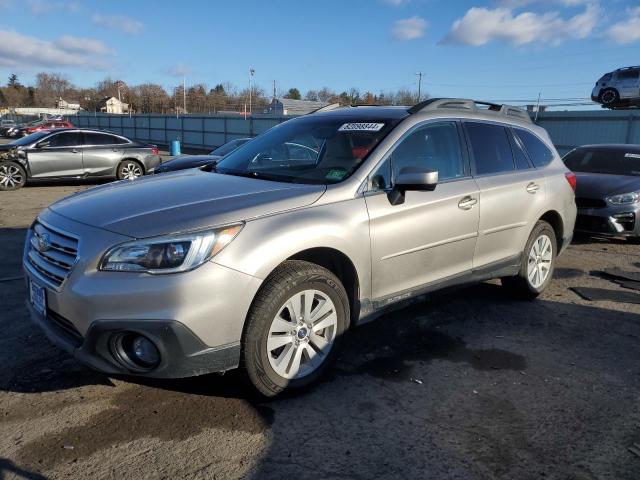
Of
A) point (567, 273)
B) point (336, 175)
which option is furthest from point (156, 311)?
point (567, 273)

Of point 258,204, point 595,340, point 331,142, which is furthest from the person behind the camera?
point 595,340

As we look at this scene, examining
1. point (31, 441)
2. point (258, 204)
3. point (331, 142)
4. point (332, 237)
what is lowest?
point (31, 441)

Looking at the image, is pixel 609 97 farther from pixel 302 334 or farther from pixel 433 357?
pixel 302 334

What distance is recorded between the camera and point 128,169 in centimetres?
1455

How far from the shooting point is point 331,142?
4094 mm

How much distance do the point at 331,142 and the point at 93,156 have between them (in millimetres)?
11449

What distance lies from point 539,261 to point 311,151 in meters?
2.72

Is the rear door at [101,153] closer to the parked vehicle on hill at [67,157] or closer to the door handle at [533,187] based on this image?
the parked vehicle on hill at [67,157]

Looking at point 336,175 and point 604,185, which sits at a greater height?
point 336,175

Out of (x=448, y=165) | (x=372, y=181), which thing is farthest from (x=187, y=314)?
(x=448, y=165)

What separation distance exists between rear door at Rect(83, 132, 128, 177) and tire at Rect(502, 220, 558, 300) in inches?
458

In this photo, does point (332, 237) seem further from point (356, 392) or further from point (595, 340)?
point (595, 340)

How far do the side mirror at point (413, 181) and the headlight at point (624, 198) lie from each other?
5.43 meters

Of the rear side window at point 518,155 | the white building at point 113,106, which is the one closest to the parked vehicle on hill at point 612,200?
the rear side window at point 518,155
